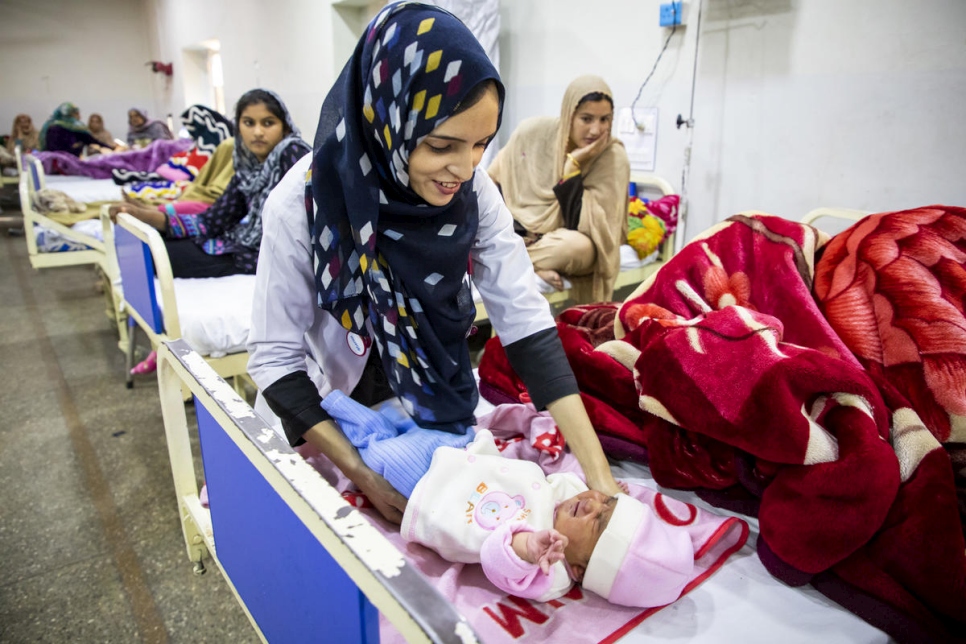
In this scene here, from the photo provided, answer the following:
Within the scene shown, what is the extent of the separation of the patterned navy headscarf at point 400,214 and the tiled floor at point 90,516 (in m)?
→ 0.94

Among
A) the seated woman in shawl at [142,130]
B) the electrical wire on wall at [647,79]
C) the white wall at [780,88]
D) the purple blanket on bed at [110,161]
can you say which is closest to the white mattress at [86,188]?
the purple blanket on bed at [110,161]

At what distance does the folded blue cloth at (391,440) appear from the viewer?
1104mm

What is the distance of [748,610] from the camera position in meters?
1.04

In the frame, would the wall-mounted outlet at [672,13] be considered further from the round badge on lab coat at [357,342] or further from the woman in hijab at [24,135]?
the woman in hijab at [24,135]

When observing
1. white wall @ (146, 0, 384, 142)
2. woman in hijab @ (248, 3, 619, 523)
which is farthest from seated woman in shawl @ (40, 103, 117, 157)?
woman in hijab @ (248, 3, 619, 523)

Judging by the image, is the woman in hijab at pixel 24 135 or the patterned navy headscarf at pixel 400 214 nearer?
the patterned navy headscarf at pixel 400 214

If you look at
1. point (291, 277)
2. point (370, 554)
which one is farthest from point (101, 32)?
point (370, 554)

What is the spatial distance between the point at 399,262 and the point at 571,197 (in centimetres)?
211

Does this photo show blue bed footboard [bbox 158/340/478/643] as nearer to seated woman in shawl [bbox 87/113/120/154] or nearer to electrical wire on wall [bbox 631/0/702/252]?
electrical wire on wall [bbox 631/0/702/252]

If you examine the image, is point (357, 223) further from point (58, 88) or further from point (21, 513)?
point (58, 88)

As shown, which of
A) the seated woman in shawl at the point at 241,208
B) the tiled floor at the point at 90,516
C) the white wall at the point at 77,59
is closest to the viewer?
the tiled floor at the point at 90,516

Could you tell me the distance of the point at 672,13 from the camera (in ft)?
10.9

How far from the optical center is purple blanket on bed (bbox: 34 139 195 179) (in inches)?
261

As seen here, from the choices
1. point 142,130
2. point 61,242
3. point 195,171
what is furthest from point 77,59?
point 61,242
